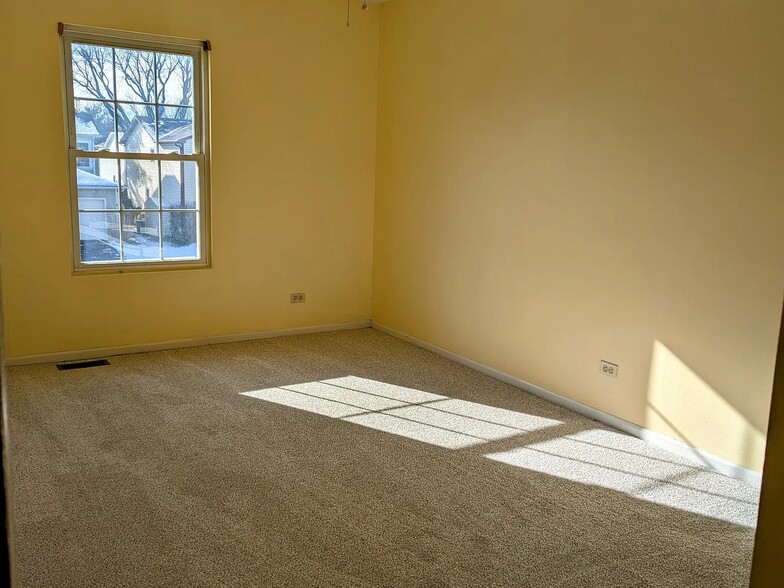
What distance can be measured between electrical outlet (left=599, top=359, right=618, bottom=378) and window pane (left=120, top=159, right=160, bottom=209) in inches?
133

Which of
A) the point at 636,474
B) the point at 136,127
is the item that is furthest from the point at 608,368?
the point at 136,127

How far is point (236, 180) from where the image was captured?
549 centimetres

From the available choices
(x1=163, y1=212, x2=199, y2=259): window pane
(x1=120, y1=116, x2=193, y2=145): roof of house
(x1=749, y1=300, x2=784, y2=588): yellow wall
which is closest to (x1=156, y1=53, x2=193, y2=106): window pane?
(x1=120, y1=116, x2=193, y2=145): roof of house

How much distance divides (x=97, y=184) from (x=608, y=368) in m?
3.70

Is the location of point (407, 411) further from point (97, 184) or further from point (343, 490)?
point (97, 184)

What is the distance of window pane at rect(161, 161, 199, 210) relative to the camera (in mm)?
5266

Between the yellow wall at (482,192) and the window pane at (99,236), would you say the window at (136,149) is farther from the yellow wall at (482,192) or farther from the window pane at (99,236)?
the yellow wall at (482,192)

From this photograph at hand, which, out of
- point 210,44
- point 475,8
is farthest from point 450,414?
point 210,44

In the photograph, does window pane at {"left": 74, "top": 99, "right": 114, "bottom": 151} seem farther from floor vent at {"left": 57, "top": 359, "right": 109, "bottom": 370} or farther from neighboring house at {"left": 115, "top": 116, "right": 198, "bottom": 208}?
floor vent at {"left": 57, "top": 359, "right": 109, "bottom": 370}

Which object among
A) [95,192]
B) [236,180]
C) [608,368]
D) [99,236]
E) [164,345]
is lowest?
[164,345]

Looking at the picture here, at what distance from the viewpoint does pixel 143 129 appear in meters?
5.12

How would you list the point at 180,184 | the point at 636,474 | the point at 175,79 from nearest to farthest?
1. the point at 636,474
2. the point at 175,79
3. the point at 180,184

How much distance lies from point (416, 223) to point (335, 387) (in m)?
1.69

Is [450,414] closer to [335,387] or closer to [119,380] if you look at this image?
[335,387]
